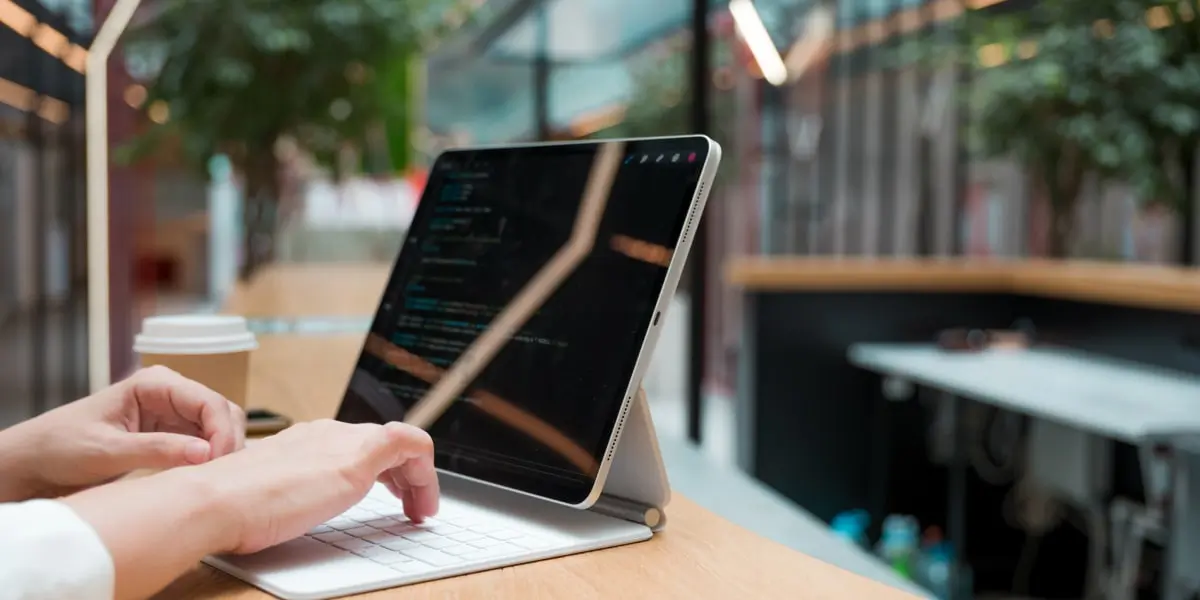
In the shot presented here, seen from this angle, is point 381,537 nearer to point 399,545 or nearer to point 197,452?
point 399,545

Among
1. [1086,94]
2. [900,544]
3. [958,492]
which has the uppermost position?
[1086,94]

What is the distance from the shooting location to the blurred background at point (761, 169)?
233cm

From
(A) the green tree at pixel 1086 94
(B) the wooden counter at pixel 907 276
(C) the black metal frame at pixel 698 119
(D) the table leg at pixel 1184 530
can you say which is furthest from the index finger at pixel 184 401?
(A) the green tree at pixel 1086 94

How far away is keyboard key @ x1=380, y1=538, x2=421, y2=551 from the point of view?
0.64 m

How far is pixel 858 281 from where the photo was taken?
12.3ft

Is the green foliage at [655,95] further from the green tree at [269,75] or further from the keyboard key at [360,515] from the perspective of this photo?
the keyboard key at [360,515]

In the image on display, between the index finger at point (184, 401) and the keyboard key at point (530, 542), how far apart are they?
0.67 ft

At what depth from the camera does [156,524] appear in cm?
54

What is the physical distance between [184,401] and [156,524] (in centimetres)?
22

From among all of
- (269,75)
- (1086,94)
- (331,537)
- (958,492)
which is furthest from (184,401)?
(1086,94)

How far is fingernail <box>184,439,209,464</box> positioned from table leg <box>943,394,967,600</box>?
2971 millimetres

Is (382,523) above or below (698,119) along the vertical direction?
below

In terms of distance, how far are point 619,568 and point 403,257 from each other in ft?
1.20

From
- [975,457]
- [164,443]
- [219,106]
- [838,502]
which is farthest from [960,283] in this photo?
[164,443]
